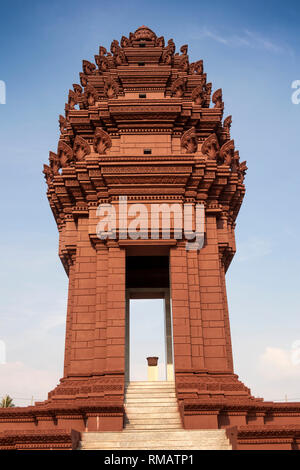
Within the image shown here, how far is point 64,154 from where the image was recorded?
19109 mm

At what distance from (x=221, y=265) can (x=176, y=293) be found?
2960 mm

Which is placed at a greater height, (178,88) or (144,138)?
(178,88)

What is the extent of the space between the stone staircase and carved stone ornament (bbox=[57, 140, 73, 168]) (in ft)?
30.1

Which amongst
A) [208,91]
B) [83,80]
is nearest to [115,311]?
[208,91]

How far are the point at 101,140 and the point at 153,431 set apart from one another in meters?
11.0

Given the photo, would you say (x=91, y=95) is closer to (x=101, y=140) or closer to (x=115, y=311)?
(x=101, y=140)

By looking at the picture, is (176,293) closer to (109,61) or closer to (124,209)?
(124,209)

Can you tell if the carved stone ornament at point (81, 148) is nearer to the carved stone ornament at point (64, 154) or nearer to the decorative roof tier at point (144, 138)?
the decorative roof tier at point (144, 138)

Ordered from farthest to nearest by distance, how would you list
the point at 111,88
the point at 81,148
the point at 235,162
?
the point at 111,88, the point at 235,162, the point at 81,148

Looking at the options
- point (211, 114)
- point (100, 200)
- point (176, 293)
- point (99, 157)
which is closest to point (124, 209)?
point (100, 200)

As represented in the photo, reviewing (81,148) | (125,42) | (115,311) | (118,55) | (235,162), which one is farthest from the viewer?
(125,42)

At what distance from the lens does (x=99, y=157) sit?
17.4 meters

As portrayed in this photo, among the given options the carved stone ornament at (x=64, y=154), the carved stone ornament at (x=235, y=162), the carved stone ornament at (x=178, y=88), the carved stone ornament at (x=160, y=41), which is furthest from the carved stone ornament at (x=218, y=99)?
the carved stone ornament at (x=64, y=154)
